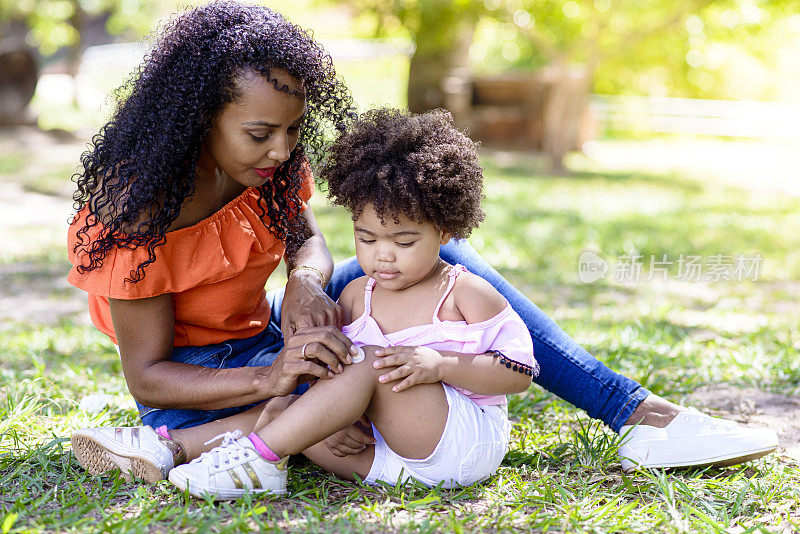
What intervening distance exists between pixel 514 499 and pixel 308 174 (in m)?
1.25

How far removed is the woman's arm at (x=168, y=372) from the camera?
2107 mm

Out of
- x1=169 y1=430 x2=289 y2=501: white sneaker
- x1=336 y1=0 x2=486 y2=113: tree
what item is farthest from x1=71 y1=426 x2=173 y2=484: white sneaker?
x1=336 y1=0 x2=486 y2=113: tree

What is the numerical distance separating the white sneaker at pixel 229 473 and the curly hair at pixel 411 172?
686mm

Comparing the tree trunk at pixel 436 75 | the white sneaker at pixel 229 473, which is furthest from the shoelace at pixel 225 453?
the tree trunk at pixel 436 75

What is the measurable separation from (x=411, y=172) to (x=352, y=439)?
733mm

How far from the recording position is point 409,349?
2033 millimetres

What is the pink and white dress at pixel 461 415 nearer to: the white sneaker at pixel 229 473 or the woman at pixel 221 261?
the woman at pixel 221 261

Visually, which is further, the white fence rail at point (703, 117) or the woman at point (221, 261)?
the white fence rail at point (703, 117)

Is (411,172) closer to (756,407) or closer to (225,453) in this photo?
(225,453)

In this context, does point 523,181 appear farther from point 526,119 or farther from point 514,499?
point 514,499

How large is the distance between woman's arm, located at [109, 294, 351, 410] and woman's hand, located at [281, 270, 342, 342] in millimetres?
115

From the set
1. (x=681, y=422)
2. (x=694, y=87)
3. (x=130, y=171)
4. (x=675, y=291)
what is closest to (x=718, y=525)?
(x=681, y=422)

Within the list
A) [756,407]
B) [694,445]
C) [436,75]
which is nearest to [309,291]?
[694,445]

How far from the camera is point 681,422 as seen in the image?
2373 millimetres
